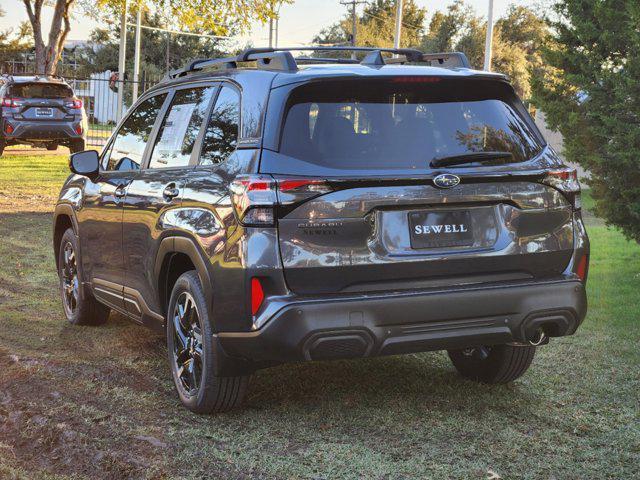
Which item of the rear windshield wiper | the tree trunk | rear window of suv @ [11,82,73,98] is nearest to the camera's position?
the rear windshield wiper

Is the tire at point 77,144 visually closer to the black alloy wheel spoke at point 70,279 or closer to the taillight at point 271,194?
the black alloy wheel spoke at point 70,279

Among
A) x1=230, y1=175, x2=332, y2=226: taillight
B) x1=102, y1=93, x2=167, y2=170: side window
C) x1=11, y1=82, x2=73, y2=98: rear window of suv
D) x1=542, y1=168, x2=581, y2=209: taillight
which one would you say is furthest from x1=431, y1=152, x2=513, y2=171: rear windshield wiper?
x1=11, y1=82, x2=73, y2=98: rear window of suv

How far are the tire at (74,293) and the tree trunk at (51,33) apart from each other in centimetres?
2534

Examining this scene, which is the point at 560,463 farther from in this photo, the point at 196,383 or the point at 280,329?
the point at 196,383

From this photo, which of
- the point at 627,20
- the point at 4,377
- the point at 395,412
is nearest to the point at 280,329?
the point at 395,412

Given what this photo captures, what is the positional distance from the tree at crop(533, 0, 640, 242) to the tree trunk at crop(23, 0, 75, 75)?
24059 mm

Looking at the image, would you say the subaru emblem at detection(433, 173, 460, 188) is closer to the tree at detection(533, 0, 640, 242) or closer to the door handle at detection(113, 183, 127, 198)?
the door handle at detection(113, 183, 127, 198)

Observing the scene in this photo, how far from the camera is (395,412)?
17.6ft

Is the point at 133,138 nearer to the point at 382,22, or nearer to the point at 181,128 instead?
the point at 181,128

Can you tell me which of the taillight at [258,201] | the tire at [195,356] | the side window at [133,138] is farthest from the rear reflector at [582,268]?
the side window at [133,138]

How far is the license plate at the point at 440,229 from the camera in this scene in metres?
4.73

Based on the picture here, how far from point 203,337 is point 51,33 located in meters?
28.8

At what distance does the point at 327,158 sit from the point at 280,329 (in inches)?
33.1

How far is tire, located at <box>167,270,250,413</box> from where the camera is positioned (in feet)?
16.5
